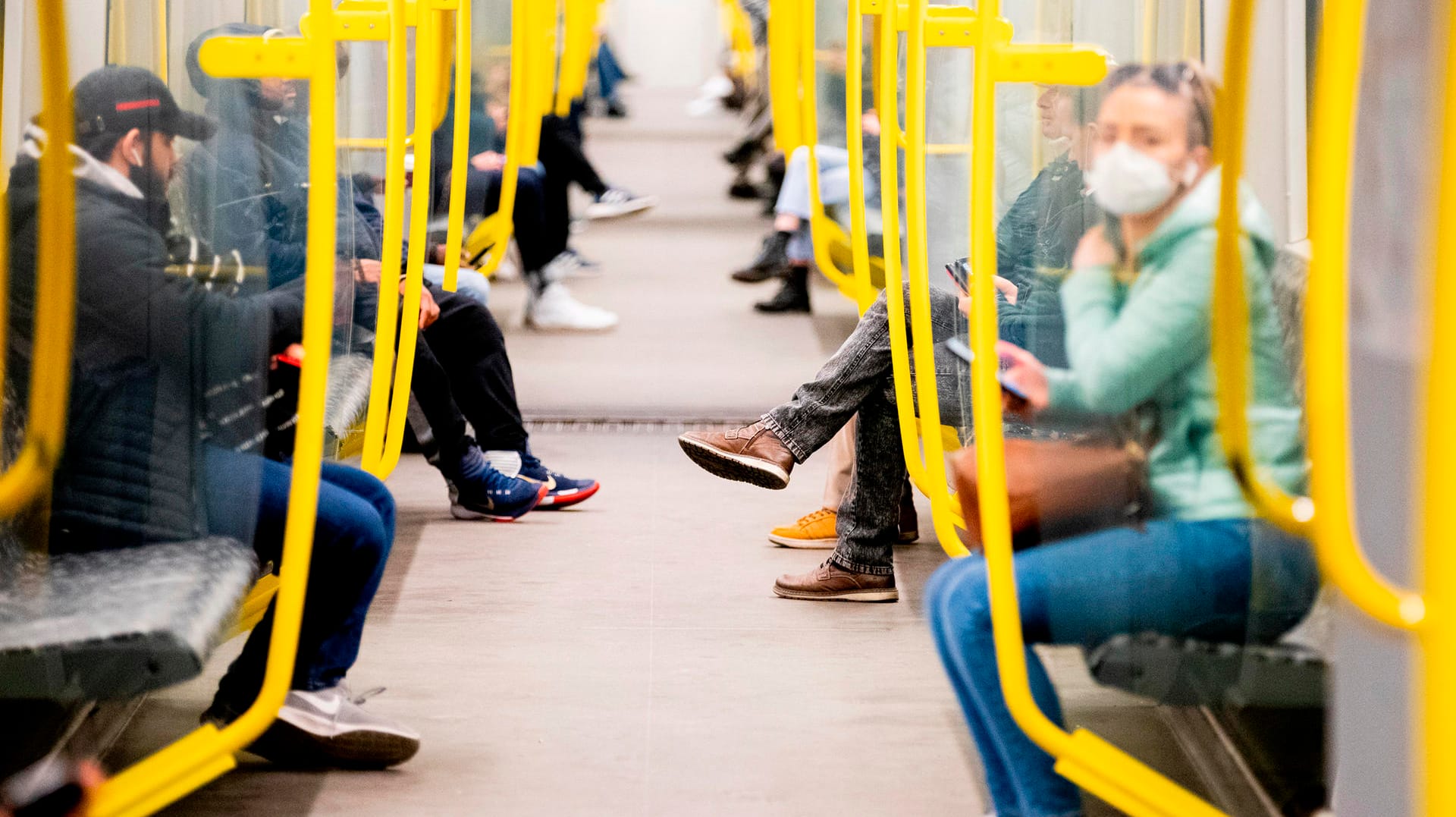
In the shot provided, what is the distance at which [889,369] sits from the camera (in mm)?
3371

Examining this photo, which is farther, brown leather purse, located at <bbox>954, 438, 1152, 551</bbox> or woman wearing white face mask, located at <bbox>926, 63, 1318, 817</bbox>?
brown leather purse, located at <bbox>954, 438, 1152, 551</bbox>

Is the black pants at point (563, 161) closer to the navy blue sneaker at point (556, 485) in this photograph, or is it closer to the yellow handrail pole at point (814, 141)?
the yellow handrail pole at point (814, 141)

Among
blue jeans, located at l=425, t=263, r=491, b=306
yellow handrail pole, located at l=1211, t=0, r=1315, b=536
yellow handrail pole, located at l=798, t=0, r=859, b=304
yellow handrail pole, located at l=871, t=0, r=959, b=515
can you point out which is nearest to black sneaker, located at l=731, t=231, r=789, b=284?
yellow handrail pole, located at l=798, t=0, r=859, b=304

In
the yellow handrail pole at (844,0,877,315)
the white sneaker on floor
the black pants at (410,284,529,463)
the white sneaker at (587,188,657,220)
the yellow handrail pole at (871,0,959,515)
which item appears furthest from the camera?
the white sneaker at (587,188,657,220)

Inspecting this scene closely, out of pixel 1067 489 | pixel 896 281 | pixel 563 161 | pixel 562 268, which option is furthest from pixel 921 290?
pixel 563 161

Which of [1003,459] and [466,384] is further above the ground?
[1003,459]

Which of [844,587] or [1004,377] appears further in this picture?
[844,587]

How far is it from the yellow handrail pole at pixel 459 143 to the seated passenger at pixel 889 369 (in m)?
1.13

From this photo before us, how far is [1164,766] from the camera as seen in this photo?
202 cm

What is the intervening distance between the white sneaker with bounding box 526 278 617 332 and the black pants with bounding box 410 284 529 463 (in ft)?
8.05

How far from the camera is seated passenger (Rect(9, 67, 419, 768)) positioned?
2.07 m

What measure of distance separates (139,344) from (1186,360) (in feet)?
4.19

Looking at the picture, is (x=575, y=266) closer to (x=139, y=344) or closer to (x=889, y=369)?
(x=889, y=369)

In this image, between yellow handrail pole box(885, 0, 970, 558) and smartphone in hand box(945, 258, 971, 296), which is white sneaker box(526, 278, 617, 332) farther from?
smartphone in hand box(945, 258, 971, 296)
